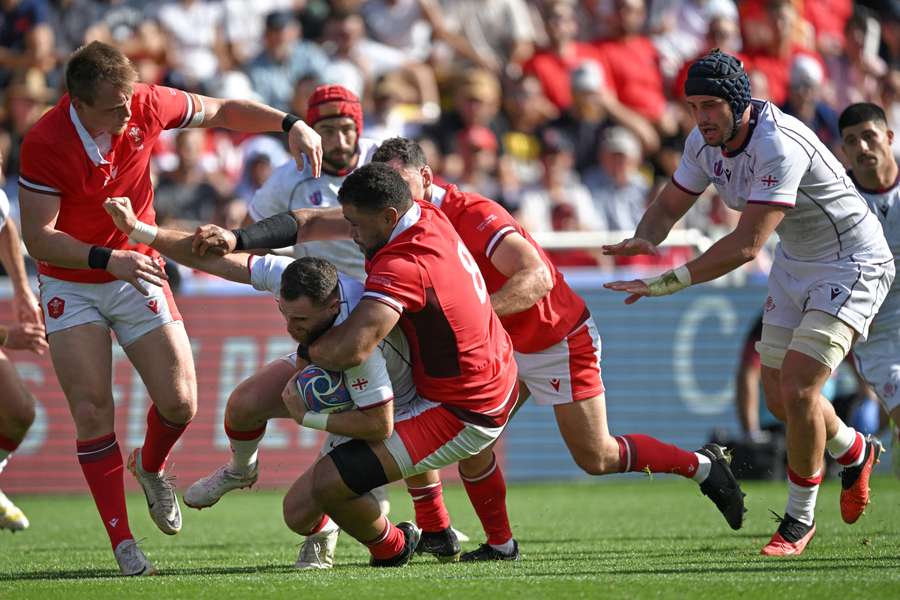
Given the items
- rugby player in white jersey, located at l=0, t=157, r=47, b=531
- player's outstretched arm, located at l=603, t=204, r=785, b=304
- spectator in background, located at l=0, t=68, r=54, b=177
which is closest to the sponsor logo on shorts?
rugby player in white jersey, located at l=0, t=157, r=47, b=531

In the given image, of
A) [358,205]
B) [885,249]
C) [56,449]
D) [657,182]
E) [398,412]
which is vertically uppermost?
[358,205]

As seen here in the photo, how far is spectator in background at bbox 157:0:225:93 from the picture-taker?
614 inches

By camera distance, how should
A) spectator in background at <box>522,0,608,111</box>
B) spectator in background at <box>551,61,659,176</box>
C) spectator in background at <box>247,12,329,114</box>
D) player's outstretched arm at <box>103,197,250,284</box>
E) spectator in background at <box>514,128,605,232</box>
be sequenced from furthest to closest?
1. spectator in background at <box>522,0,608,111</box>
2. spectator in background at <box>247,12,329,114</box>
3. spectator in background at <box>551,61,659,176</box>
4. spectator in background at <box>514,128,605,232</box>
5. player's outstretched arm at <box>103,197,250,284</box>

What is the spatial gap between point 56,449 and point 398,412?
6.61 m

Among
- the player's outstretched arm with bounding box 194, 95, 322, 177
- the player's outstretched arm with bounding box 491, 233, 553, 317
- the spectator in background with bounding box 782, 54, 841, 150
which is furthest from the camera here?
the spectator in background with bounding box 782, 54, 841, 150

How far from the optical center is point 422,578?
6051 millimetres

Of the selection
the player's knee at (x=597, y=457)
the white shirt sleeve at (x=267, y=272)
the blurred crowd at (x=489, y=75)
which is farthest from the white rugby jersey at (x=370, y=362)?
the blurred crowd at (x=489, y=75)

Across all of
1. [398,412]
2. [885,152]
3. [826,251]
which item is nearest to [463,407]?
[398,412]

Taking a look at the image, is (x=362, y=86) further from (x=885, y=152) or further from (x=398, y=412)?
(x=398, y=412)

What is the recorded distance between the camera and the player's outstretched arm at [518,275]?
22.2ft

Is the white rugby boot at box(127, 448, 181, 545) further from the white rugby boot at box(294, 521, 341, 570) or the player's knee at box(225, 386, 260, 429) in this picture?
the white rugby boot at box(294, 521, 341, 570)

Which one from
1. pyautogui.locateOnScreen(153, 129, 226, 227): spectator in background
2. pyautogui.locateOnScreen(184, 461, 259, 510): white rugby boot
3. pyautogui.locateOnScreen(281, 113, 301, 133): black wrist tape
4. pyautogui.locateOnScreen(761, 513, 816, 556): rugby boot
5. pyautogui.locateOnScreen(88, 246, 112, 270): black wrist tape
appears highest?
pyautogui.locateOnScreen(281, 113, 301, 133): black wrist tape

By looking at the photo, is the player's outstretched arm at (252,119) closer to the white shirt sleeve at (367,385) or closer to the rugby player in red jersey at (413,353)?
the rugby player in red jersey at (413,353)

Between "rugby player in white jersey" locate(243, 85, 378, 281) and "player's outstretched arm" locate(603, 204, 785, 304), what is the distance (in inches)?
88.2
